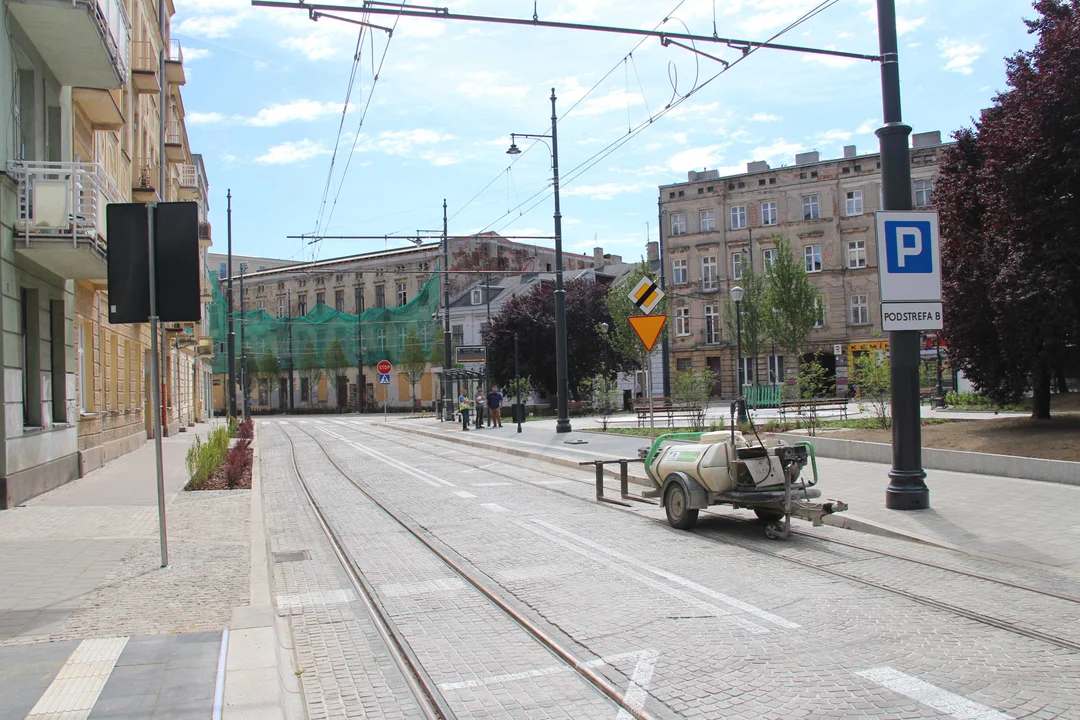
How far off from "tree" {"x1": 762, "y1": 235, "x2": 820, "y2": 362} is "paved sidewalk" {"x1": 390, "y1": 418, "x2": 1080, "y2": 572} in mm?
31765

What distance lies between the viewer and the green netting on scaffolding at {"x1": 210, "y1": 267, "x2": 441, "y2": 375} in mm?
69688

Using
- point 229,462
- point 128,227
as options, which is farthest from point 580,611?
point 229,462

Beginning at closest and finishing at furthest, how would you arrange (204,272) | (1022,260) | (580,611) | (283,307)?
(580,611) < (1022,260) < (204,272) < (283,307)

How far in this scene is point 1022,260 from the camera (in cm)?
1471

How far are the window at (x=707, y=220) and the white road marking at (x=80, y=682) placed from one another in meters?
56.1

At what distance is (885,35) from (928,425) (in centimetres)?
1056

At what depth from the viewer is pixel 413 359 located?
226ft

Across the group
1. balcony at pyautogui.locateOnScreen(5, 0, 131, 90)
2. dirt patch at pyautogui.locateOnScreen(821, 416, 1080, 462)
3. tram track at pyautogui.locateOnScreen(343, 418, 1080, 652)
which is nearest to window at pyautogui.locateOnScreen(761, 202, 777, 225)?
dirt patch at pyautogui.locateOnScreen(821, 416, 1080, 462)

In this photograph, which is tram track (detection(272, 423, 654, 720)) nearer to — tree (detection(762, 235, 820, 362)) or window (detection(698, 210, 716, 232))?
tree (detection(762, 235, 820, 362))

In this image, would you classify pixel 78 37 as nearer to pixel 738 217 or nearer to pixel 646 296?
pixel 646 296

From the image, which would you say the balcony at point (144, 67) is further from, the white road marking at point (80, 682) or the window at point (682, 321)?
the window at point (682, 321)

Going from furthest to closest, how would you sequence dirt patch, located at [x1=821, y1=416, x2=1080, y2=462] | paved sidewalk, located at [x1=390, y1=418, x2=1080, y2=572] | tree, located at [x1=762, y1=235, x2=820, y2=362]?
tree, located at [x1=762, y1=235, x2=820, y2=362] → dirt patch, located at [x1=821, y1=416, x2=1080, y2=462] → paved sidewalk, located at [x1=390, y1=418, x2=1080, y2=572]

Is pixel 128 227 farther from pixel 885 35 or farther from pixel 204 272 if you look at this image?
pixel 204 272

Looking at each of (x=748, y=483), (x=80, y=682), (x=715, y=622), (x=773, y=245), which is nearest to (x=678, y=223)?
(x=773, y=245)
